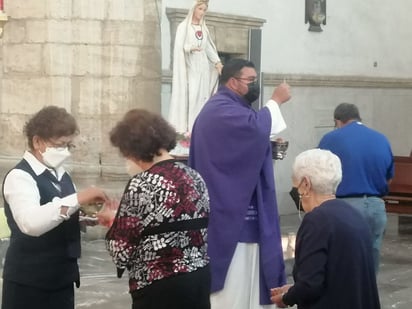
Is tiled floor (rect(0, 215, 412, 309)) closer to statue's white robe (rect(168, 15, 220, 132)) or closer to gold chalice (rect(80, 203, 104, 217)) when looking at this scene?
statue's white robe (rect(168, 15, 220, 132))

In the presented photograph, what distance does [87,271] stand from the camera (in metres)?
9.70

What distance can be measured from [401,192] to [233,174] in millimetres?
7641

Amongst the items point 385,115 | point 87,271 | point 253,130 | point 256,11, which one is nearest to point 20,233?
point 253,130

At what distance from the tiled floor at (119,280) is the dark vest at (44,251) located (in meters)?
3.65

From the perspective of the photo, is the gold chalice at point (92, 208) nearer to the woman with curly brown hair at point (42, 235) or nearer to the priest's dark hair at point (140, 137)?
the woman with curly brown hair at point (42, 235)

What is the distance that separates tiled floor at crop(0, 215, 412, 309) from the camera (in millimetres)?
8453

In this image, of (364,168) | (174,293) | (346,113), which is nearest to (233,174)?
(174,293)

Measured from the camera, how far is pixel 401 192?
42.3ft

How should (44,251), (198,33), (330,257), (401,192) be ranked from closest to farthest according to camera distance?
(330,257) → (44,251) → (198,33) → (401,192)

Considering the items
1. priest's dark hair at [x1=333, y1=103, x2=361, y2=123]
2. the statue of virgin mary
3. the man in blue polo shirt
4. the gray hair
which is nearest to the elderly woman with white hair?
the gray hair

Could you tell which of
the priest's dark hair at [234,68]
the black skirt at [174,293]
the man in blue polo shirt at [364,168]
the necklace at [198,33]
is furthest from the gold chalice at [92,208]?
the necklace at [198,33]

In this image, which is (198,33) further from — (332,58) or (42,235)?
(42,235)

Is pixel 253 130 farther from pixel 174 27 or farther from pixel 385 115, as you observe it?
pixel 385 115

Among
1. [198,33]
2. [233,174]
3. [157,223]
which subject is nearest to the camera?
[157,223]
